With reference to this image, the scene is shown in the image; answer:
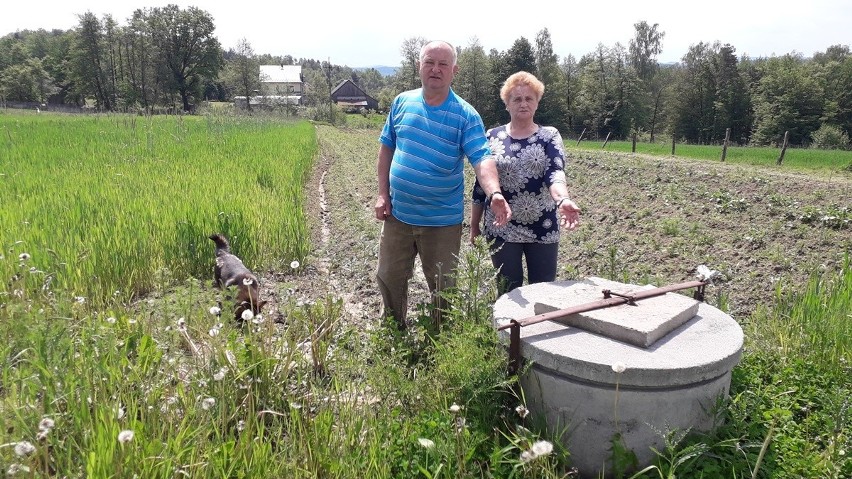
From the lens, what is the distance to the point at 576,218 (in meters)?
2.57

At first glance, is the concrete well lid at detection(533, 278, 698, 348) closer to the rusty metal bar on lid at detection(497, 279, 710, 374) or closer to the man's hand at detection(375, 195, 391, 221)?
the rusty metal bar on lid at detection(497, 279, 710, 374)

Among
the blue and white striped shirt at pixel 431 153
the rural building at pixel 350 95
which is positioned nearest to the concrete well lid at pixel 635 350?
the blue and white striped shirt at pixel 431 153

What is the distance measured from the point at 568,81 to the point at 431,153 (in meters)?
58.7

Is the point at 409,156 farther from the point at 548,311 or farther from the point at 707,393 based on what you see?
the point at 707,393

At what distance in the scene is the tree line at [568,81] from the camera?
137 ft

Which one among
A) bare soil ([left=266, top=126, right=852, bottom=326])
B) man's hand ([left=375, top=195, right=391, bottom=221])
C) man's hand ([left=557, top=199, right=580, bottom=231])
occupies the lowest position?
bare soil ([left=266, top=126, right=852, bottom=326])

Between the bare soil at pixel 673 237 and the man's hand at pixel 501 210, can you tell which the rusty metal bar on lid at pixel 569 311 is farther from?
the bare soil at pixel 673 237

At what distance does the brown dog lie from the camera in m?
3.28

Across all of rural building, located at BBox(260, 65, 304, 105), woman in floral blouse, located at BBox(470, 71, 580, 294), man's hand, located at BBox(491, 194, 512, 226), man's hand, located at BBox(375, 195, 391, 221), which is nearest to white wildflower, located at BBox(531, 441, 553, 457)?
man's hand, located at BBox(491, 194, 512, 226)

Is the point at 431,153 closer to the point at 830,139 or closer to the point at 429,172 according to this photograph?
the point at 429,172

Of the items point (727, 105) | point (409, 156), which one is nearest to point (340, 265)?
point (409, 156)

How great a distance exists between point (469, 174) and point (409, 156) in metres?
10.1

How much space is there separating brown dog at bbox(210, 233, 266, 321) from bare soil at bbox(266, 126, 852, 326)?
8.2 inches

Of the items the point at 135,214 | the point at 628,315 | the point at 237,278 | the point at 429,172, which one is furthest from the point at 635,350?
the point at 135,214
